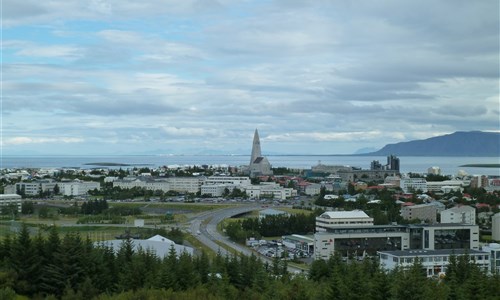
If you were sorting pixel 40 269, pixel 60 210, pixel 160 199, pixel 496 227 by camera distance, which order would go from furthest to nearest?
pixel 160 199 < pixel 60 210 < pixel 496 227 < pixel 40 269

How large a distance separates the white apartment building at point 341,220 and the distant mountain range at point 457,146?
166009 mm

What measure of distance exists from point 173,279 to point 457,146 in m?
185

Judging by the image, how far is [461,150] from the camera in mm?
188750

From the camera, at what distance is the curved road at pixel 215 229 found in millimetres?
20773

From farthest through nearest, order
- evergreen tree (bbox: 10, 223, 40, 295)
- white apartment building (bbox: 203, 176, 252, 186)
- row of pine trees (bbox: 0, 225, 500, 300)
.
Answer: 1. white apartment building (bbox: 203, 176, 252, 186)
2. evergreen tree (bbox: 10, 223, 40, 295)
3. row of pine trees (bbox: 0, 225, 500, 300)

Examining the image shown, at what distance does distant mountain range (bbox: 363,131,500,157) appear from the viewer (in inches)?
7328

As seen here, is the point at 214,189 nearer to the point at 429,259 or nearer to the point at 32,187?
the point at 32,187

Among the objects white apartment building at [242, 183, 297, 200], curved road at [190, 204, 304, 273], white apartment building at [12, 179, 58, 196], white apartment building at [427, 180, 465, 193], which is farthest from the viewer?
white apartment building at [427, 180, 465, 193]

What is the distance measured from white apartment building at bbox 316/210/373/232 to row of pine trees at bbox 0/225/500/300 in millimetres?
8143

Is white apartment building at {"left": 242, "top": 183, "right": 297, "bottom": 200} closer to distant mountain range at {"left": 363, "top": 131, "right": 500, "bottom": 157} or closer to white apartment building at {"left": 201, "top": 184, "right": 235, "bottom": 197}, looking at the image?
white apartment building at {"left": 201, "top": 184, "right": 235, "bottom": 197}

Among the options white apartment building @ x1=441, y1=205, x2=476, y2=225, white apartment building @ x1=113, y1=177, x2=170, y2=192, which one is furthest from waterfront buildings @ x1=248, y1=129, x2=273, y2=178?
white apartment building @ x1=441, y1=205, x2=476, y2=225

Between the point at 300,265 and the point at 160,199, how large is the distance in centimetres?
2178

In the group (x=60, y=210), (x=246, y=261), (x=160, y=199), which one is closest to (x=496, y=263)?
(x=246, y=261)

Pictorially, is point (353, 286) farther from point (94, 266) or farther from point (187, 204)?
point (187, 204)
